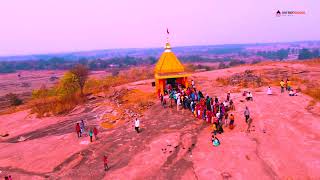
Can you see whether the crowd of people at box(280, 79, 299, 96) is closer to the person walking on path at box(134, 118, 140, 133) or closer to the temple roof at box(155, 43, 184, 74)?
the temple roof at box(155, 43, 184, 74)

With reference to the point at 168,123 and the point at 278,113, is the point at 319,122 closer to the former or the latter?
the point at 278,113

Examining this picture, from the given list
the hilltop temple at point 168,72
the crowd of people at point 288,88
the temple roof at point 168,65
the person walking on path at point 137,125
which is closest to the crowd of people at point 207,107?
the hilltop temple at point 168,72

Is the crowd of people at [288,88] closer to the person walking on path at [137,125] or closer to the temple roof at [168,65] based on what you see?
the temple roof at [168,65]

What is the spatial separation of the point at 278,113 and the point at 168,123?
22.1ft

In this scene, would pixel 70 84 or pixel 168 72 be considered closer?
pixel 168 72

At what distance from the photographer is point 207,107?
2177cm

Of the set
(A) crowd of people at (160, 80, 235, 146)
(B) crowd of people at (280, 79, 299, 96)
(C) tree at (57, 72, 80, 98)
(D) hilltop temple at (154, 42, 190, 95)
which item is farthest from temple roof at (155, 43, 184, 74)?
(C) tree at (57, 72, 80, 98)

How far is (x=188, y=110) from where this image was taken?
933 inches

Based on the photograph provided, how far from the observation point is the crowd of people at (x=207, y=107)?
19484 millimetres

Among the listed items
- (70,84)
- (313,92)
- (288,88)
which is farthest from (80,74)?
(313,92)

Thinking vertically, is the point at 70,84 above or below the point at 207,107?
below

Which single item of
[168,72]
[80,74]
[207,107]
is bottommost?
[207,107]

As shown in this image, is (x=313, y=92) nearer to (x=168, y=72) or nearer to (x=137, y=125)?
(x=168, y=72)

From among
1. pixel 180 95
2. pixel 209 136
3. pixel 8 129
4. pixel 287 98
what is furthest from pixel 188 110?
pixel 8 129
